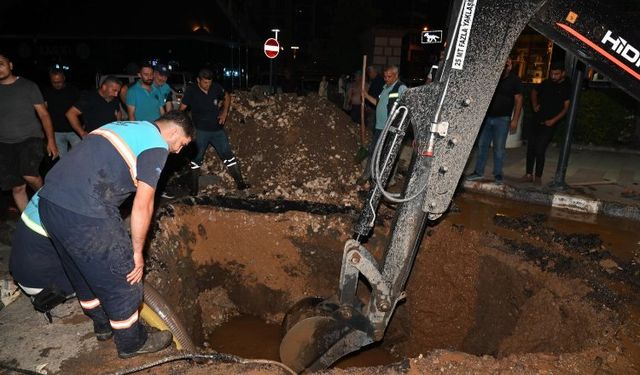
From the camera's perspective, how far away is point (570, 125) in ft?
19.6

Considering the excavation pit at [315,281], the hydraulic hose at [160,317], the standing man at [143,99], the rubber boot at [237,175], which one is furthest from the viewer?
the rubber boot at [237,175]

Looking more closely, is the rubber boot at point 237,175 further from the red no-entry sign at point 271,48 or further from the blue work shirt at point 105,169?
the red no-entry sign at point 271,48

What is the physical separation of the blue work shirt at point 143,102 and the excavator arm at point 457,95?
3.86 metres

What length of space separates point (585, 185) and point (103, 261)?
6530mm

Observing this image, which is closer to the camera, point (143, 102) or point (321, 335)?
point (321, 335)

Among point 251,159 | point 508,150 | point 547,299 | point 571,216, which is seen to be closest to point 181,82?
point 251,159

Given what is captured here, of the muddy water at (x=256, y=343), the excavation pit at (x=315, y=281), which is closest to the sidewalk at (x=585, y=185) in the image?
the excavation pit at (x=315, y=281)

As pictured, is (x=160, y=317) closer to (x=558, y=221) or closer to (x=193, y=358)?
(x=193, y=358)

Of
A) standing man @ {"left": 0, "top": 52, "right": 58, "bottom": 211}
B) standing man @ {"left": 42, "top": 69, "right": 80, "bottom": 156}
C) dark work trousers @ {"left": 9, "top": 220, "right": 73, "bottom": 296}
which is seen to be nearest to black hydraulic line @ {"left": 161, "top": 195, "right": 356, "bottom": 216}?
standing man @ {"left": 0, "top": 52, "right": 58, "bottom": 211}

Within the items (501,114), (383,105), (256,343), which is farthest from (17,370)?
(501,114)

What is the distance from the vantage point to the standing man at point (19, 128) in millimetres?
4277

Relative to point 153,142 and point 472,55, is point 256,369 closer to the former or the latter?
point 153,142

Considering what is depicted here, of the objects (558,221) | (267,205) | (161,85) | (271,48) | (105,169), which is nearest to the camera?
(105,169)

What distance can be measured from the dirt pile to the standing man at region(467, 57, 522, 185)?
2.03m
